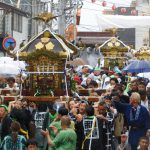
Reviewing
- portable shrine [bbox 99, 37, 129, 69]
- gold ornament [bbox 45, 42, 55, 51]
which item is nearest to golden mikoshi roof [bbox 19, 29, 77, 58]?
gold ornament [bbox 45, 42, 55, 51]

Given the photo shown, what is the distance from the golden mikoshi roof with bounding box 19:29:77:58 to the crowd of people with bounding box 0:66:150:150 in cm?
286

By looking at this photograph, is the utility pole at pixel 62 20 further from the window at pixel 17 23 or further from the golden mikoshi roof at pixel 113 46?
the golden mikoshi roof at pixel 113 46

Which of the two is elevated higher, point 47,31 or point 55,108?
point 47,31

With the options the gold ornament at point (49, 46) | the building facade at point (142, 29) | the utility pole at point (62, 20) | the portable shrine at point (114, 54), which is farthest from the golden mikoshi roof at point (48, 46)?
the building facade at point (142, 29)

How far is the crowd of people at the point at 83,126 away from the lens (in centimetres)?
1355

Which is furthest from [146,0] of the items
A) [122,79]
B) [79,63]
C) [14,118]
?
[14,118]

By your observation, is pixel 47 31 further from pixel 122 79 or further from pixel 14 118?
pixel 122 79

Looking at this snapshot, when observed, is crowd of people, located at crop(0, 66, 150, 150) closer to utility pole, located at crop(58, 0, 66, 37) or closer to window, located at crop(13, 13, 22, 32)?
utility pole, located at crop(58, 0, 66, 37)

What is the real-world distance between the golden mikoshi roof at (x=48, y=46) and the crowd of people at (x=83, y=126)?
9.39ft

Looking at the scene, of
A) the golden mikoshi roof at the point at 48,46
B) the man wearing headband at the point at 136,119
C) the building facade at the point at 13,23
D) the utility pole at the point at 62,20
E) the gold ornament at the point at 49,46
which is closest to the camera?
the man wearing headband at the point at 136,119

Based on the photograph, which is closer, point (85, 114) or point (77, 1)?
point (85, 114)

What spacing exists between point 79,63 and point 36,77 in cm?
1668

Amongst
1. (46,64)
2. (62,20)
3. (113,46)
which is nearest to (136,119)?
(46,64)

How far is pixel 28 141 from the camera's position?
1315 centimetres
